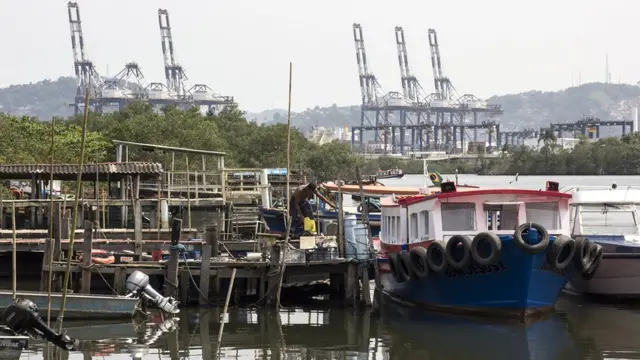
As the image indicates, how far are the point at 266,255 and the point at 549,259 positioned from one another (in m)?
5.67

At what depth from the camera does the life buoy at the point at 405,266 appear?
21.9 m

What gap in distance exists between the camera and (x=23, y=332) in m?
16.3

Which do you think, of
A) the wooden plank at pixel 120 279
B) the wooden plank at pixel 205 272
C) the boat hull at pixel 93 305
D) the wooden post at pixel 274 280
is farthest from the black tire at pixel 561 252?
the wooden plank at pixel 120 279

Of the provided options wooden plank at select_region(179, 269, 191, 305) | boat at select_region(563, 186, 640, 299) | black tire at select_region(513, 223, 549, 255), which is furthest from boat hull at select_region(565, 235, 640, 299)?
wooden plank at select_region(179, 269, 191, 305)

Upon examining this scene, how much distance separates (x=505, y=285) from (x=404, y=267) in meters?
2.34

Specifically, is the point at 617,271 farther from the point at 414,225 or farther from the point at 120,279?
the point at 120,279

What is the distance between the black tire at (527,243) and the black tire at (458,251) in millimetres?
909

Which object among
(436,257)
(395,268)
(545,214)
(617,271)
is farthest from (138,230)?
(617,271)

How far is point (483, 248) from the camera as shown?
66.5 feet

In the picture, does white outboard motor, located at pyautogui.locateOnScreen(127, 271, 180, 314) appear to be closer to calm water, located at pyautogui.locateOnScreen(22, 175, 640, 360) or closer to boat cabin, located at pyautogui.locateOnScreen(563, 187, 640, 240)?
calm water, located at pyautogui.locateOnScreen(22, 175, 640, 360)

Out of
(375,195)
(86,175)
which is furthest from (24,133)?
(86,175)

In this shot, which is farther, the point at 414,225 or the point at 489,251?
the point at 414,225

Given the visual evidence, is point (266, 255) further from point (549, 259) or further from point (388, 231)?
point (549, 259)

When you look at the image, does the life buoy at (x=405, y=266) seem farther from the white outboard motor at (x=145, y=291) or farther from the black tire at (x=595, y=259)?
the white outboard motor at (x=145, y=291)
